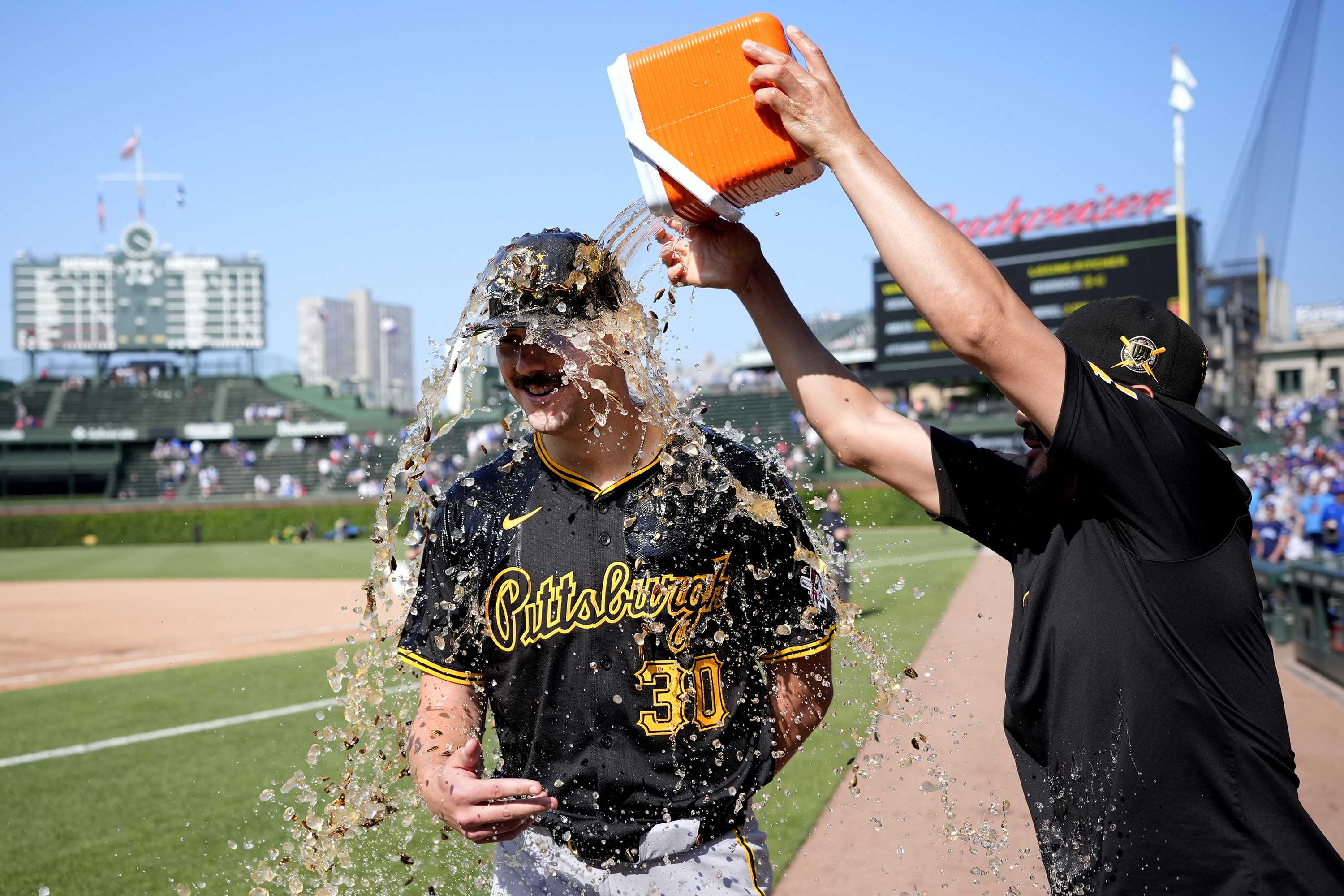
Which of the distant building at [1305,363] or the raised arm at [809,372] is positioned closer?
the raised arm at [809,372]

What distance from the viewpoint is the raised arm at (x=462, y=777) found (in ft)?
6.81

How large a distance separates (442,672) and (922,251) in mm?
1650

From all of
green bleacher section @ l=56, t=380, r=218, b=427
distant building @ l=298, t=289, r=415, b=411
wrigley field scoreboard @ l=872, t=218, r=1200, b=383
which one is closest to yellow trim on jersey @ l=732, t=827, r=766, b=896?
wrigley field scoreboard @ l=872, t=218, r=1200, b=383

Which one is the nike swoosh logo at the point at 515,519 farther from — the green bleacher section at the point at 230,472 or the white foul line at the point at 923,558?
the green bleacher section at the point at 230,472

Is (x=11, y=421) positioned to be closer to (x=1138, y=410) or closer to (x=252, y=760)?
(x=252, y=760)

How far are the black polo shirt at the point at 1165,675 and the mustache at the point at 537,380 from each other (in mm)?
1243

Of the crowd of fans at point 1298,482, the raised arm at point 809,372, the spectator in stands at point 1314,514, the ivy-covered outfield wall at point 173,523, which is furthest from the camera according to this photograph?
the ivy-covered outfield wall at point 173,523

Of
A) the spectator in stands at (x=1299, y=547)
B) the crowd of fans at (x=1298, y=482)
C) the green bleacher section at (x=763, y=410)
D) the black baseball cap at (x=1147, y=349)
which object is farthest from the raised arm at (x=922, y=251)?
the green bleacher section at (x=763, y=410)

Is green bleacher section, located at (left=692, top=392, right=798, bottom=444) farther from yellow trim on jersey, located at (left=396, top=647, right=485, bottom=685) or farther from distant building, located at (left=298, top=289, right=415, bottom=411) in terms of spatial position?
distant building, located at (left=298, top=289, right=415, bottom=411)

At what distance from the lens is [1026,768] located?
6.42ft

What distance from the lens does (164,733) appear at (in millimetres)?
8172

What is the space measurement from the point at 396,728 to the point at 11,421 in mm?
56380

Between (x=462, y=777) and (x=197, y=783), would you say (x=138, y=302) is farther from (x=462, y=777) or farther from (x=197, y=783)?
(x=462, y=777)

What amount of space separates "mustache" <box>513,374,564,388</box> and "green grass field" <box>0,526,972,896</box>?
0.94 m
